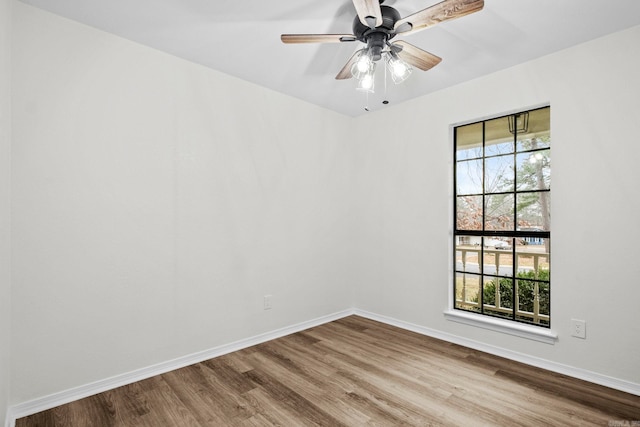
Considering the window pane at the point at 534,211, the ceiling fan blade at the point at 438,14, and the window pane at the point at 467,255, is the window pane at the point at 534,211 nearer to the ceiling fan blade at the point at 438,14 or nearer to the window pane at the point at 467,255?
the window pane at the point at 467,255

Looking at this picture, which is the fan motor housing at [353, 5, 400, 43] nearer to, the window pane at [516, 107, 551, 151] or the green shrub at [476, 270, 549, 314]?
the window pane at [516, 107, 551, 151]

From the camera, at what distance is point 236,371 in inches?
100

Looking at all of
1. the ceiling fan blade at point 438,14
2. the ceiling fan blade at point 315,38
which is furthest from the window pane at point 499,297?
the ceiling fan blade at point 315,38

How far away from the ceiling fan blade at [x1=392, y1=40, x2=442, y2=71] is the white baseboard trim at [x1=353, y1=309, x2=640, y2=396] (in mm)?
2441

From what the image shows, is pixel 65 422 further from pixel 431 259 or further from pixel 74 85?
pixel 431 259

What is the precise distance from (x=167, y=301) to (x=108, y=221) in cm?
75

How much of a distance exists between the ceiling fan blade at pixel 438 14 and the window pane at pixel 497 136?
180 centimetres

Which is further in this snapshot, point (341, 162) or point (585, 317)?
point (341, 162)

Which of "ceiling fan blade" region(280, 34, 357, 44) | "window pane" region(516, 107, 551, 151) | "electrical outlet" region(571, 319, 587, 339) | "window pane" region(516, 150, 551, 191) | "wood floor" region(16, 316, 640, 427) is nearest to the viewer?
"ceiling fan blade" region(280, 34, 357, 44)

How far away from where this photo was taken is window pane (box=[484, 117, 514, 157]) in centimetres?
318

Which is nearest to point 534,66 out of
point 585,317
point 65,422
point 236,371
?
point 585,317

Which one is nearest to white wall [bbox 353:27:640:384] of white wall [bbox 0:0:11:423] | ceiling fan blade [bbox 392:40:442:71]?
ceiling fan blade [bbox 392:40:442:71]

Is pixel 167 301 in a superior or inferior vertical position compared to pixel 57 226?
inferior

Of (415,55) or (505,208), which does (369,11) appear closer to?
(415,55)
